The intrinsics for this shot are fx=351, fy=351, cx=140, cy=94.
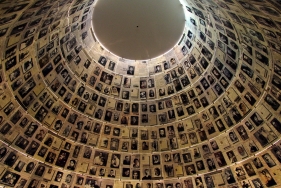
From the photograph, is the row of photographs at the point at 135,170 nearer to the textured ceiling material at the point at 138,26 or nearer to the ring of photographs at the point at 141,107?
the ring of photographs at the point at 141,107

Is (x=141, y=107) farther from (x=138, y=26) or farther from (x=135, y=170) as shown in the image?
(x=138, y=26)

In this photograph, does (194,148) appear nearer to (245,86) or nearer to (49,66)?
(245,86)

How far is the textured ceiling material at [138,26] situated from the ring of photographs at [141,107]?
0.44m

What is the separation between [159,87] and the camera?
20078 mm

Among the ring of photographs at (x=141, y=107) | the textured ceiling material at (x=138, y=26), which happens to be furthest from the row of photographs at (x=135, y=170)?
the textured ceiling material at (x=138, y=26)

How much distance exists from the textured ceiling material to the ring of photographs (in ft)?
1.43

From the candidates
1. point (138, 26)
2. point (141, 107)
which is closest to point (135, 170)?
point (141, 107)

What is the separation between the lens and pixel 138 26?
62.3 feet

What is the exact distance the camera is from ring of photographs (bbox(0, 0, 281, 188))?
16812 millimetres

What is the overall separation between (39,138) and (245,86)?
1092 centimetres

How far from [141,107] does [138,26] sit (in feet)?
15.0

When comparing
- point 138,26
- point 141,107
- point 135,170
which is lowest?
point 135,170

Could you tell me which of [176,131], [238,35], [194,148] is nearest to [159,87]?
[176,131]

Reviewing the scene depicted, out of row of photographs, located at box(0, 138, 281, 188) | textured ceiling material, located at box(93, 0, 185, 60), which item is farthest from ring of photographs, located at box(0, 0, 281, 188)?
textured ceiling material, located at box(93, 0, 185, 60)
